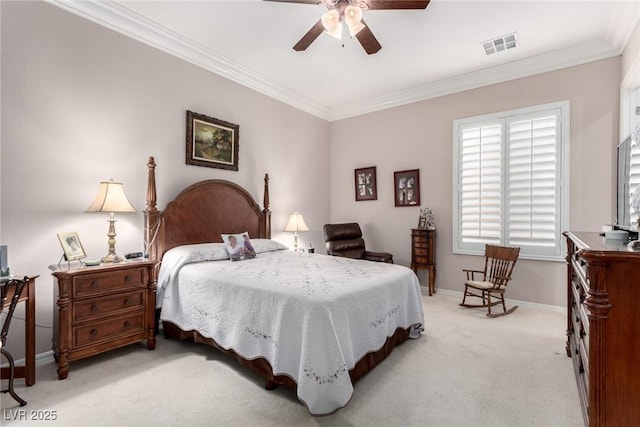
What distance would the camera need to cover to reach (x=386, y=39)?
3.46 metres

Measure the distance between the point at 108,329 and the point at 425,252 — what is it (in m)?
3.88

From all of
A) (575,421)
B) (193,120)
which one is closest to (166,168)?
(193,120)

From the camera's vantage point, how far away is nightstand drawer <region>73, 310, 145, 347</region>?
240 centimetres

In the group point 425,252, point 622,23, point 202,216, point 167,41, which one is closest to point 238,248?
point 202,216

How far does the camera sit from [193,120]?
368cm

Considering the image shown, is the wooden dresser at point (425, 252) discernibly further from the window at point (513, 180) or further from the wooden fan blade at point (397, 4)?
the wooden fan blade at point (397, 4)

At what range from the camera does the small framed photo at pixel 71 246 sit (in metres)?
2.50

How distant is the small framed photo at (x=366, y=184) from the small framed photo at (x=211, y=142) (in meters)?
2.30

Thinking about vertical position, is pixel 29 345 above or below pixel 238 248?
below

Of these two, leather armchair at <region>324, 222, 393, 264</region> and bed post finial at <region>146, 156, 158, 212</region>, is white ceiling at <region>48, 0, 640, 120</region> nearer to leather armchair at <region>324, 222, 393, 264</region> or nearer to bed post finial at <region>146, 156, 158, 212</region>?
bed post finial at <region>146, 156, 158, 212</region>

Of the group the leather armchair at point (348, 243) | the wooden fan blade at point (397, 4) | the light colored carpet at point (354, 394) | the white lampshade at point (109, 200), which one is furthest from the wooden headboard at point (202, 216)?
the wooden fan blade at point (397, 4)

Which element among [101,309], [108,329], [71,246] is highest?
[71,246]

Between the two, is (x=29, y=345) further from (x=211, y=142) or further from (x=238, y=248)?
(x=211, y=142)

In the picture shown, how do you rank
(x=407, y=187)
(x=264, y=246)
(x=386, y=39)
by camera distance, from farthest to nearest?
(x=407, y=187) → (x=264, y=246) → (x=386, y=39)
